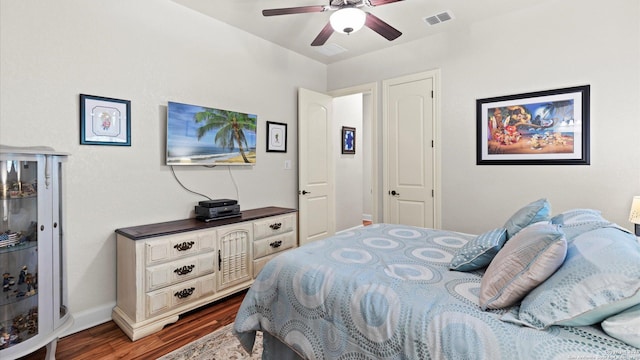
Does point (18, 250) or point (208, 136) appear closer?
point (18, 250)

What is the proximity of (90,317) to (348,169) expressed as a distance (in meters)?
4.01

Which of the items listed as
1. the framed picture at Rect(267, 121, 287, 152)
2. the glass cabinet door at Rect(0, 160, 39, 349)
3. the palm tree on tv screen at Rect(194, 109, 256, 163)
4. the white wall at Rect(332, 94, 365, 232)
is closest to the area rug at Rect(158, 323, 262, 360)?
the glass cabinet door at Rect(0, 160, 39, 349)

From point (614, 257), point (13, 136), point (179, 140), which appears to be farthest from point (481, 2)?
point (13, 136)

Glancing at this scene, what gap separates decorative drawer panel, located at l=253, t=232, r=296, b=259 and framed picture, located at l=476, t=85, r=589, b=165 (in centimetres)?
219

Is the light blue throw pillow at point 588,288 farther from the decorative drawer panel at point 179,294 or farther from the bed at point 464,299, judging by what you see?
the decorative drawer panel at point 179,294

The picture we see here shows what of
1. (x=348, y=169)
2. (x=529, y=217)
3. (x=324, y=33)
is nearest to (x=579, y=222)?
(x=529, y=217)

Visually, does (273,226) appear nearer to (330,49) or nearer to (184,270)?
(184,270)

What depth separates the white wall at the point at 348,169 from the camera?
5.18m

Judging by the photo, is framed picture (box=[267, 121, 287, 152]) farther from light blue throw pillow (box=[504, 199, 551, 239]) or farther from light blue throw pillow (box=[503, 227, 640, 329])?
light blue throw pillow (box=[503, 227, 640, 329])

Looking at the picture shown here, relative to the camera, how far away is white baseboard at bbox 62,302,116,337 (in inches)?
90.6

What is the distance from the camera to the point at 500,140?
3.06 metres

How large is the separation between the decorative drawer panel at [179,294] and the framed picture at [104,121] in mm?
1248

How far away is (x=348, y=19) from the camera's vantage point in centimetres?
223

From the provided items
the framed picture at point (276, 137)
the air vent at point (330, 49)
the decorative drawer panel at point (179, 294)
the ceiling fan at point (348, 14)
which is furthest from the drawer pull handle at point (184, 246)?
the air vent at point (330, 49)
